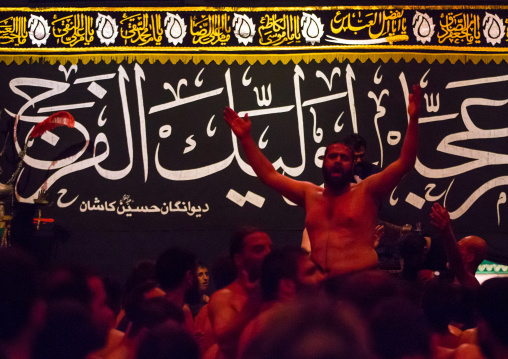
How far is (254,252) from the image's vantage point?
3.60m

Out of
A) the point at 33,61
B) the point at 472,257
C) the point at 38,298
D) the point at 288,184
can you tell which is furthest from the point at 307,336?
the point at 33,61

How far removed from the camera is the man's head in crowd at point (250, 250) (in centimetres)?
358

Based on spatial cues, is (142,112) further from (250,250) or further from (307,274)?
(307,274)

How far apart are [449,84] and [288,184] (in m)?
4.46

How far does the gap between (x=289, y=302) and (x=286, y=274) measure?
1.34 metres

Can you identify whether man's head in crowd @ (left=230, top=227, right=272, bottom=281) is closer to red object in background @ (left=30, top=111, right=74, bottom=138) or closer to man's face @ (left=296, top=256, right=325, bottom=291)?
man's face @ (left=296, top=256, right=325, bottom=291)

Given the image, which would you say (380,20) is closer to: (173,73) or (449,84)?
(449,84)

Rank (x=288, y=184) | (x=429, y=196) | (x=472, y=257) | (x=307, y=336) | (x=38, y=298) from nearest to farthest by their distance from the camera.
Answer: (x=307, y=336)
(x=38, y=298)
(x=288, y=184)
(x=472, y=257)
(x=429, y=196)

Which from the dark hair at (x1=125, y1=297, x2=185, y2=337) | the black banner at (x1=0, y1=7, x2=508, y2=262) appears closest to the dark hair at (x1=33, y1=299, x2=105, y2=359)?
the dark hair at (x1=125, y1=297, x2=185, y2=337)

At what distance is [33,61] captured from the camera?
856cm

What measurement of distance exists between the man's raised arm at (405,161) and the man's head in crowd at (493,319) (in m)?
1.53

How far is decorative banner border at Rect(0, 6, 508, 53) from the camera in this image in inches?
327

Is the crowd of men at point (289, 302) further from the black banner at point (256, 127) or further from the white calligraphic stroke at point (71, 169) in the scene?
the white calligraphic stroke at point (71, 169)

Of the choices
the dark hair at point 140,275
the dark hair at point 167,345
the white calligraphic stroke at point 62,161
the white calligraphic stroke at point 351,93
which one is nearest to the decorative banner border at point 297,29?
the white calligraphic stroke at point 351,93
